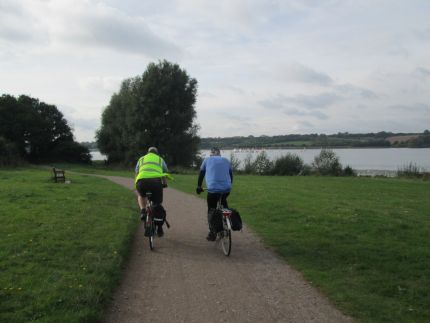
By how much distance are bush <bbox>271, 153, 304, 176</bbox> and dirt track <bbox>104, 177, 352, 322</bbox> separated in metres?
35.5

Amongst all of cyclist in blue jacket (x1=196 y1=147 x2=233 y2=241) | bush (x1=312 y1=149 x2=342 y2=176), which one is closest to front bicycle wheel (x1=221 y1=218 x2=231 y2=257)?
cyclist in blue jacket (x1=196 y1=147 x2=233 y2=241)

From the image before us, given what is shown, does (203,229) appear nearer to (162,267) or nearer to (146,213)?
(146,213)

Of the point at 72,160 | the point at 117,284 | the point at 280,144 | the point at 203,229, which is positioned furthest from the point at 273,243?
the point at 280,144

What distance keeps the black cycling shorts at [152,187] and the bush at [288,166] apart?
36169 millimetres

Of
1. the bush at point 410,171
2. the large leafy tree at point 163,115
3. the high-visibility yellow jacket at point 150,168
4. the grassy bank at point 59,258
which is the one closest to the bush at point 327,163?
the bush at point 410,171

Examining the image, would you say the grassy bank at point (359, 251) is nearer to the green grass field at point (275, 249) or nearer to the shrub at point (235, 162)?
the green grass field at point (275, 249)

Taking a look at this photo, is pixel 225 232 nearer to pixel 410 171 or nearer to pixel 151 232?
pixel 151 232

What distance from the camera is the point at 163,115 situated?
48750 millimetres

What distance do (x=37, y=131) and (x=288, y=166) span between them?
38.9 meters

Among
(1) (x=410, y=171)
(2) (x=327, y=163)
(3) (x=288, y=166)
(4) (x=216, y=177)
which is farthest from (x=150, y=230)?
(2) (x=327, y=163)

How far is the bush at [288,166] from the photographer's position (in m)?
43.4

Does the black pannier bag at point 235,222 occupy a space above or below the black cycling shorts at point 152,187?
below

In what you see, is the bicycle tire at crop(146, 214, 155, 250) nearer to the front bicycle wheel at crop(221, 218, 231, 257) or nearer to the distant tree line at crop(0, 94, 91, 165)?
the front bicycle wheel at crop(221, 218, 231, 257)

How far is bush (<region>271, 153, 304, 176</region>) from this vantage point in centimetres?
4341
